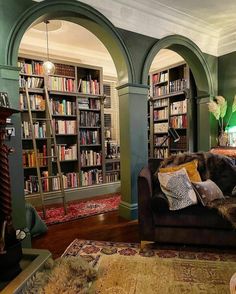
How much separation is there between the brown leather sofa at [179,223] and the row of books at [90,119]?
2.50m

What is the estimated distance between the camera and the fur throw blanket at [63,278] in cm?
169

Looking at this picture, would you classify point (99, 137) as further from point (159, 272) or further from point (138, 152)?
point (159, 272)

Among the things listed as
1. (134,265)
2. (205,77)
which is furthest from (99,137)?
(134,265)

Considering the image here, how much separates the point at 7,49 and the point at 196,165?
2359 mm

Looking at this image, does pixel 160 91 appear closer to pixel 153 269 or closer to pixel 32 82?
pixel 32 82

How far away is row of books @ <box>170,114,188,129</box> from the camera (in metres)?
4.78

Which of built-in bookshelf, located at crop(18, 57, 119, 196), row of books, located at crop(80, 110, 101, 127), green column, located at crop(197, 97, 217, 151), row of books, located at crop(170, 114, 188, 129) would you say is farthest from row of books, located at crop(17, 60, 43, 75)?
green column, located at crop(197, 97, 217, 151)

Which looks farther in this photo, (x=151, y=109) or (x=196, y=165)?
(x=151, y=109)

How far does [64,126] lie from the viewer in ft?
14.4

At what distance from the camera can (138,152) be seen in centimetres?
336

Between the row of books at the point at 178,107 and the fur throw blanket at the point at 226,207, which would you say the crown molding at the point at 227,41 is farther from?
the fur throw blanket at the point at 226,207

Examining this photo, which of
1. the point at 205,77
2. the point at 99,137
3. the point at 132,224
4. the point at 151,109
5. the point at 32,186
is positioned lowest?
the point at 132,224

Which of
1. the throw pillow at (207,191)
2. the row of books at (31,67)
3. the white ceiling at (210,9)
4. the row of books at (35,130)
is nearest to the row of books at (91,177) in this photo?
the row of books at (35,130)

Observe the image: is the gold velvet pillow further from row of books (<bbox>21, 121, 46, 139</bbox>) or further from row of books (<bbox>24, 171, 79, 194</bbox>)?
row of books (<bbox>21, 121, 46, 139</bbox>)
